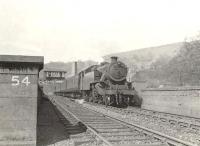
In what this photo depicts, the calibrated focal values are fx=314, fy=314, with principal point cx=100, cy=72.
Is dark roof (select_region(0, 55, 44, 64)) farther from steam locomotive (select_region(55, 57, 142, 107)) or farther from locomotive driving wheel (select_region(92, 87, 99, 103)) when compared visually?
locomotive driving wheel (select_region(92, 87, 99, 103))

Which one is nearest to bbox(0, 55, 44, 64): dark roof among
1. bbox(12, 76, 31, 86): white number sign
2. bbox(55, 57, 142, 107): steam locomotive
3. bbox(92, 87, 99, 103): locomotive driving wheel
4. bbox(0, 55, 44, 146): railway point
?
bbox(0, 55, 44, 146): railway point

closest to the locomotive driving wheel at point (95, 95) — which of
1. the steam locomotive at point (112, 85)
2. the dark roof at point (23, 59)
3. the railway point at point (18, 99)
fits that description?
the steam locomotive at point (112, 85)

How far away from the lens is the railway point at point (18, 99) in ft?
24.7

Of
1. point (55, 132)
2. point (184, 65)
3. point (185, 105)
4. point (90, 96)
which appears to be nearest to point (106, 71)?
point (90, 96)

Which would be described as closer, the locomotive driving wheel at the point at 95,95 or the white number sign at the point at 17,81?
the white number sign at the point at 17,81

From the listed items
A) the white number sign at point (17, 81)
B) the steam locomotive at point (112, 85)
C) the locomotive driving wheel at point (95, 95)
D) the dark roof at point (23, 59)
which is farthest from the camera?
the locomotive driving wheel at point (95, 95)

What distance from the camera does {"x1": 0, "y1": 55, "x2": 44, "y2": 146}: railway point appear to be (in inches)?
296

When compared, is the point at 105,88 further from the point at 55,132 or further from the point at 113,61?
the point at 55,132

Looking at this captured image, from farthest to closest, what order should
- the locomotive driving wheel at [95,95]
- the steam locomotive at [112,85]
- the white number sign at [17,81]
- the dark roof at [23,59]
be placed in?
the locomotive driving wheel at [95,95] → the steam locomotive at [112,85] → the white number sign at [17,81] → the dark roof at [23,59]

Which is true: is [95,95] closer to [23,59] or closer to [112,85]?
[112,85]

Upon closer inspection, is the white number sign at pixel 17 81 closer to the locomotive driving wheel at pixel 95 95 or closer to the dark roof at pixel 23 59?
the dark roof at pixel 23 59

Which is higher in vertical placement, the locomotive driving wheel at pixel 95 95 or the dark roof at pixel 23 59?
the dark roof at pixel 23 59

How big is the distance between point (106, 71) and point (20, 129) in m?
14.6

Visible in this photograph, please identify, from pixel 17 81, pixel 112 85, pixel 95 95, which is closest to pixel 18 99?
pixel 17 81
